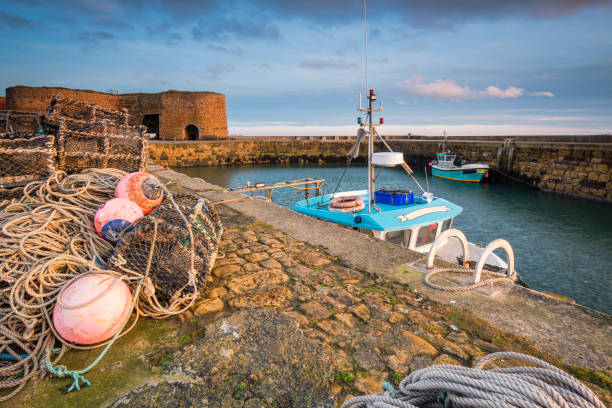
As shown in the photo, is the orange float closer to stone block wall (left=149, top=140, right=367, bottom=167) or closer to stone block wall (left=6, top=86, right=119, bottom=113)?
stone block wall (left=149, top=140, right=367, bottom=167)

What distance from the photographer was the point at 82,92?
38.0 metres

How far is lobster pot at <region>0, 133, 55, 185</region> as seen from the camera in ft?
14.0

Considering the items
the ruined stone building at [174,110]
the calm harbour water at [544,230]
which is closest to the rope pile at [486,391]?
the calm harbour water at [544,230]

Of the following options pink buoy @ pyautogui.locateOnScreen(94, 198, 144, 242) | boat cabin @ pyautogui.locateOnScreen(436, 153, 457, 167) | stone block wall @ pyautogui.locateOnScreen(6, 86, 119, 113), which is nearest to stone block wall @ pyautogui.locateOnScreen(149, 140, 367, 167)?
boat cabin @ pyautogui.locateOnScreen(436, 153, 457, 167)

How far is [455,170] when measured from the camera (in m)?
30.9

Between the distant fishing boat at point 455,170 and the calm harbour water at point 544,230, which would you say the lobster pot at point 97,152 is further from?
the distant fishing boat at point 455,170

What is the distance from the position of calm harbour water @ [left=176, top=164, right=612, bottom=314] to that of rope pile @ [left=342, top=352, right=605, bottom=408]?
1103 centimetres

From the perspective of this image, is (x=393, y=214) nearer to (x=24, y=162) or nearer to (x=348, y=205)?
(x=348, y=205)

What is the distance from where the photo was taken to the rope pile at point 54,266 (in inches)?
93.9

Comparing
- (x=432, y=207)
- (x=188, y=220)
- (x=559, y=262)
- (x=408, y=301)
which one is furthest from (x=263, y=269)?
(x=559, y=262)

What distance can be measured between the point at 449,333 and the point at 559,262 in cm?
1327

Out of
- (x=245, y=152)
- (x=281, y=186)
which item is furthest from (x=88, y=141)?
(x=245, y=152)

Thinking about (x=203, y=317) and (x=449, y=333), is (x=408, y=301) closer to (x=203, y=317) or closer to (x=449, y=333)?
(x=449, y=333)

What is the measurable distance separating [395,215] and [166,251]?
6.65m
